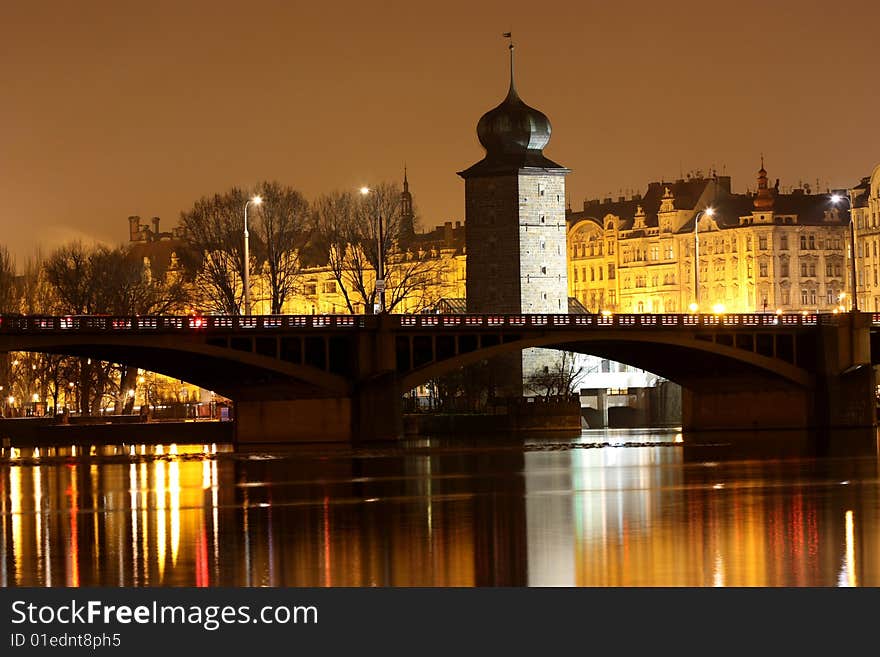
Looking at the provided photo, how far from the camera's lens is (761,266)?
528ft

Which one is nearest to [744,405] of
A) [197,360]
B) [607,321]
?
[607,321]

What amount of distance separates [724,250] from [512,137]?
33.9 meters

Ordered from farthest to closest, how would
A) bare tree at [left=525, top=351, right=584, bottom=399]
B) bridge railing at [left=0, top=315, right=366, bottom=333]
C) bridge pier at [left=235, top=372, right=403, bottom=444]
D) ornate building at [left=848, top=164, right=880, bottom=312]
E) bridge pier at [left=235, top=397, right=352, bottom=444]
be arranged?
ornate building at [left=848, top=164, right=880, bottom=312] < bare tree at [left=525, top=351, right=584, bottom=399] < bridge pier at [left=235, top=397, right=352, bottom=444] < bridge pier at [left=235, top=372, right=403, bottom=444] < bridge railing at [left=0, top=315, right=366, bottom=333]

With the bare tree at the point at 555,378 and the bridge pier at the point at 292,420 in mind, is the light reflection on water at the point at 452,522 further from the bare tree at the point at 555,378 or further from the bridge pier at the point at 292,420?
the bare tree at the point at 555,378

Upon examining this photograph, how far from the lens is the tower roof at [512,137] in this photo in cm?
13375

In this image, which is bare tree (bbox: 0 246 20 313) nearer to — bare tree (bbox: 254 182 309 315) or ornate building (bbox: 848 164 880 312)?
bare tree (bbox: 254 182 309 315)

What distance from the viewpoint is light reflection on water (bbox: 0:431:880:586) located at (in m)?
30.4

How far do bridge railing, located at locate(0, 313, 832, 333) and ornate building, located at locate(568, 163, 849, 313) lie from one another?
55394mm

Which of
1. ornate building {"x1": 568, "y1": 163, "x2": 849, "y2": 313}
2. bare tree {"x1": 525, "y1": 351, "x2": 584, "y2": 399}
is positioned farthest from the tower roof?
ornate building {"x1": 568, "y1": 163, "x2": 849, "y2": 313}

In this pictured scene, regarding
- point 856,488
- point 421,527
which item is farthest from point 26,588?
point 856,488

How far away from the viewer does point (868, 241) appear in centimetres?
16012

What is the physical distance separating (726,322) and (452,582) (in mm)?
68512

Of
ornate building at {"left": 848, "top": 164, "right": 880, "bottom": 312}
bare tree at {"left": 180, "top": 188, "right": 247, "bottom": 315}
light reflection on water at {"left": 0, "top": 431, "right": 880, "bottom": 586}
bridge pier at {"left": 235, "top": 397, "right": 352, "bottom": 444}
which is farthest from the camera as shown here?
ornate building at {"left": 848, "top": 164, "right": 880, "bottom": 312}

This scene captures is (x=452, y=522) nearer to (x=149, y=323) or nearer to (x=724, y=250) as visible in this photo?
(x=149, y=323)
